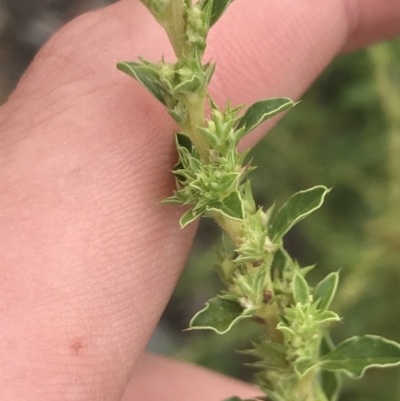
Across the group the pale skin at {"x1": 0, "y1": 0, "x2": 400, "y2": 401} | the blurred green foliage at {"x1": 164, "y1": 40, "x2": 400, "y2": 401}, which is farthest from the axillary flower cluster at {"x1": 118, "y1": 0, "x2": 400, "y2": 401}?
the blurred green foliage at {"x1": 164, "y1": 40, "x2": 400, "y2": 401}

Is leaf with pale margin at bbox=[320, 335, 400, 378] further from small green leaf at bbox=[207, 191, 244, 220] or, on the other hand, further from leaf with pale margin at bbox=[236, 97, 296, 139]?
leaf with pale margin at bbox=[236, 97, 296, 139]

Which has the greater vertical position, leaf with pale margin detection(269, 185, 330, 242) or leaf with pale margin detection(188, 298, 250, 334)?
leaf with pale margin detection(269, 185, 330, 242)

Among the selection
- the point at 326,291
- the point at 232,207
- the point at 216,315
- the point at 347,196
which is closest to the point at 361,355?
the point at 326,291

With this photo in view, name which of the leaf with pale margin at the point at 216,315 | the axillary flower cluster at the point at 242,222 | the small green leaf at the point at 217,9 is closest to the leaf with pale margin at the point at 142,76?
the axillary flower cluster at the point at 242,222

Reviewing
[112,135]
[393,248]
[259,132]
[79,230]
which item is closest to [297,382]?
[79,230]

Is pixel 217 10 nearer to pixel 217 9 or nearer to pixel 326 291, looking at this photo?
pixel 217 9

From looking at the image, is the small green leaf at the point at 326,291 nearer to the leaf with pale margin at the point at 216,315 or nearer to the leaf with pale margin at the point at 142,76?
the leaf with pale margin at the point at 216,315

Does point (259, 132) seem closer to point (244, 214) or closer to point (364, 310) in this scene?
point (244, 214)
